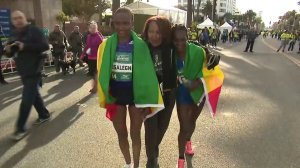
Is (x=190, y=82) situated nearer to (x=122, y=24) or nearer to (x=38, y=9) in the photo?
(x=122, y=24)

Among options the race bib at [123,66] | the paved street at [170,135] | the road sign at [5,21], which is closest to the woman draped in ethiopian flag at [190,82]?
the race bib at [123,66]

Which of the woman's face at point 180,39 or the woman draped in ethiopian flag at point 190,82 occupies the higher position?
the woman's face at point 180,39

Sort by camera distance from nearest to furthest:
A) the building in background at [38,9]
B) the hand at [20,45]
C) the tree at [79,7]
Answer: the hand at [20,45] < the building in background at [38,9] < the tree at [79,7]

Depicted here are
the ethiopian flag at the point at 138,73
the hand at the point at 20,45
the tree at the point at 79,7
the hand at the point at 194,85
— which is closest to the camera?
the ethiopian flag at the point at 138,73

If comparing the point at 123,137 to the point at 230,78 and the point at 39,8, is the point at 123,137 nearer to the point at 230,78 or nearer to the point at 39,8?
the point at 230,78

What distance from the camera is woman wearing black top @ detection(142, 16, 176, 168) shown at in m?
3.35

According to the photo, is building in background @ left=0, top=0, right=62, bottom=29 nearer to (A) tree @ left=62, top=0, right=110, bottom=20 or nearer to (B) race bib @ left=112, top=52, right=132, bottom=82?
(A) tree @ left=62, top=0, right=110, bottom=20

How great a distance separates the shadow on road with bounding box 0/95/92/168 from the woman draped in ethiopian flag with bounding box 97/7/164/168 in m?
1.73

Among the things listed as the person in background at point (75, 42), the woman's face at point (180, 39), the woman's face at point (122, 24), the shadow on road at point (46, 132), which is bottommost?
the shadow on road at point (46, 132)

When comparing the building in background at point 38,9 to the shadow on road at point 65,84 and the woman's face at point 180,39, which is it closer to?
the shadow on road at point 65,84

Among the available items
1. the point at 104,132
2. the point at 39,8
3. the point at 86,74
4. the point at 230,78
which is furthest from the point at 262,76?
the point at 39,8

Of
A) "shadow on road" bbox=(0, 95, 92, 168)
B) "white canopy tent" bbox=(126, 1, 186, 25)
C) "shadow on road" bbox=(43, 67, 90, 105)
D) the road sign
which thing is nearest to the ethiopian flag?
"shadow on road" bbox=(0, 95, 92, 168)

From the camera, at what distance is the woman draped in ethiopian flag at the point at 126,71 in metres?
3.27

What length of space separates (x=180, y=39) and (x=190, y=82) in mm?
503
